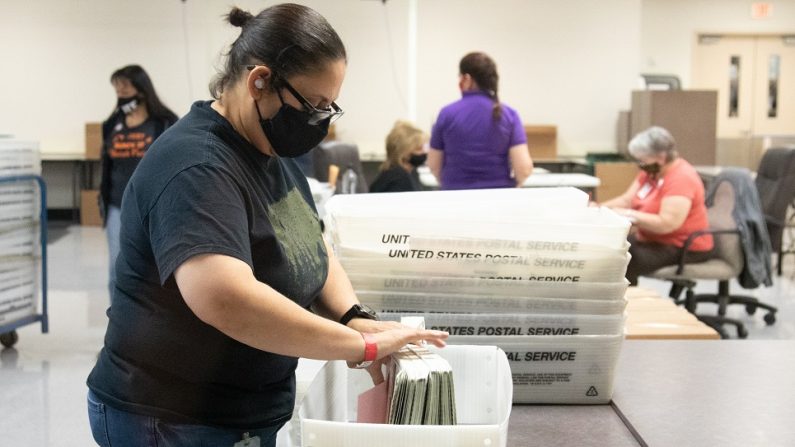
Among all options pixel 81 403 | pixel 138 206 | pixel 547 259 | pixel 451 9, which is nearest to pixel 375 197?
pixel 547 259

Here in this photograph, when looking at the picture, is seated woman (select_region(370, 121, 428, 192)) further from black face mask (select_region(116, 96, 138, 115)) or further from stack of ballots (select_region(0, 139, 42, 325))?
stack of ballots (select_region(0, 139, 42, 325))

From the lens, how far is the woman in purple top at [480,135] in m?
4.21

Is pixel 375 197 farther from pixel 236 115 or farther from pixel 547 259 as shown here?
pixel 236 115

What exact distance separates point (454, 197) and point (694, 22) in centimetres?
937

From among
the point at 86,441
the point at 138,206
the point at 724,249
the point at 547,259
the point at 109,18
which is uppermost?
the point at 109,18

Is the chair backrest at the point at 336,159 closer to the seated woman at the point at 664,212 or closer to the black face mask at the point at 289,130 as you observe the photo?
the seated woman at the point at 664,212

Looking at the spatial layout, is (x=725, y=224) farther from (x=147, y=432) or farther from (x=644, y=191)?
(x=147, y=432)

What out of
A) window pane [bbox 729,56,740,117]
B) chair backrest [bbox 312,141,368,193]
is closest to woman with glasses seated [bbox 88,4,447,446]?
chair backrest [bbox 312,141,368,193]

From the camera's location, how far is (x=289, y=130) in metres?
1.18

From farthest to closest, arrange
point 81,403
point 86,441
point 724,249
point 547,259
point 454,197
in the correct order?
point 724,249 < point 81,403 < point 86,441 < point 454,197 < point 547,259

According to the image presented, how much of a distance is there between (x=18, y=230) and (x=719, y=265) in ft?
11.1

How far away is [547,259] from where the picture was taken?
4.74 ft

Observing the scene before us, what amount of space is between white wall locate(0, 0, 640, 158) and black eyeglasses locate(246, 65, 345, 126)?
8.20m

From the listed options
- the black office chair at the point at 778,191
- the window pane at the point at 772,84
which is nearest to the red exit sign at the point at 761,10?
the window pane at the point at 772,84
